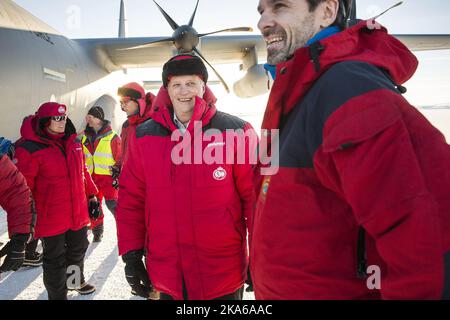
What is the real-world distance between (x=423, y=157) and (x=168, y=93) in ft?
6.50

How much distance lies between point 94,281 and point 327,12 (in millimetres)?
3804

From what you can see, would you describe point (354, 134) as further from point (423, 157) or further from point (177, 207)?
Result: point (177, 207)

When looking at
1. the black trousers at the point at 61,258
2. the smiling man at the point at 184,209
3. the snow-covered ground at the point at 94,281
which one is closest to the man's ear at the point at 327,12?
the smiling man at the point at 184,209

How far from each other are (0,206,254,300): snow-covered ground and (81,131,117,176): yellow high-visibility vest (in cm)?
131

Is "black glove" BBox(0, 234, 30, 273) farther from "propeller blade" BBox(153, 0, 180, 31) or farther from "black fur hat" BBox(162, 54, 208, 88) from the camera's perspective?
"propeller blade" BBox(153, 0, 180, 31)

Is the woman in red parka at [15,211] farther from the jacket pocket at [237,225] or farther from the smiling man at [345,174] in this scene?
the smiling man at [345,174]

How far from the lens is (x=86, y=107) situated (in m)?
8.42

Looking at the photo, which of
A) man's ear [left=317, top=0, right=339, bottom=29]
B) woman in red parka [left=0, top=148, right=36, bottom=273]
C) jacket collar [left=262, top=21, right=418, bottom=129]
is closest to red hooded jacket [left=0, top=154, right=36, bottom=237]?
woman in red parka [left=0, top=148, right=36, bottom=273]

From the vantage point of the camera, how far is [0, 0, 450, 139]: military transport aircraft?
5328mm

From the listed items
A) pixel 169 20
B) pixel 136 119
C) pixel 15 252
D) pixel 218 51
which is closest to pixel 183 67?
pixel 15 252

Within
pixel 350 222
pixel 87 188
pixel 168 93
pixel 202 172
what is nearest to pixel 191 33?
pixel 87 188

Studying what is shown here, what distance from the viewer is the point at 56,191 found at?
120 inches

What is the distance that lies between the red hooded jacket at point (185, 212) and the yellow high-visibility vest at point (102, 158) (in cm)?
320

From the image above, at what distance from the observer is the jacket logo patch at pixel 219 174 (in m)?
1.88
